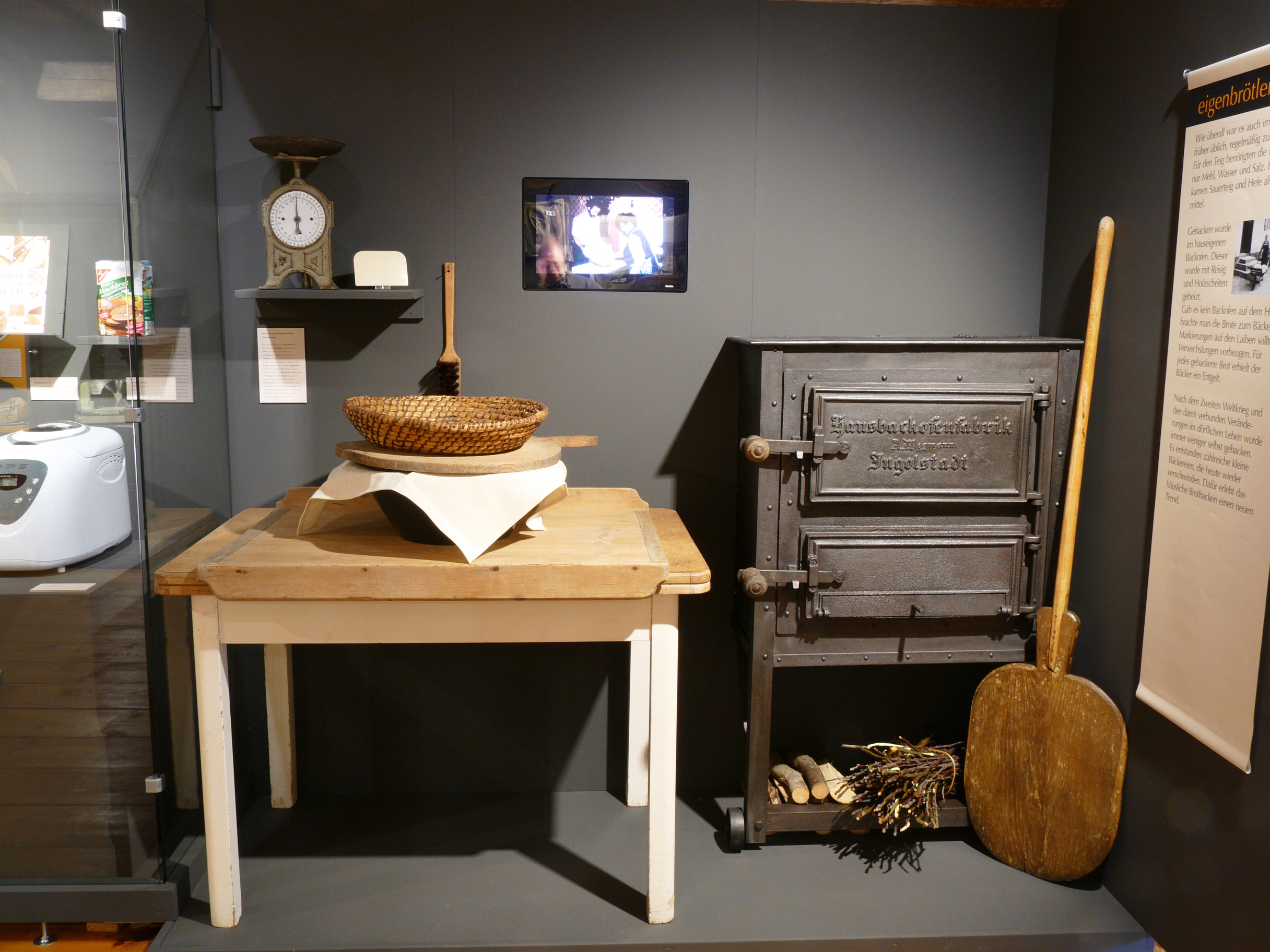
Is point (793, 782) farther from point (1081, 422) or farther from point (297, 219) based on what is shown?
point (297, 219)

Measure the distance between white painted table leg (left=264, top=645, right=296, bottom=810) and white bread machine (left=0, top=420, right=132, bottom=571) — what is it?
0.71 metres

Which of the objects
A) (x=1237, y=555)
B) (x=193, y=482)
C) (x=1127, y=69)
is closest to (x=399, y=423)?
(x=193, y=482)

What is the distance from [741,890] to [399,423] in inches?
55.8

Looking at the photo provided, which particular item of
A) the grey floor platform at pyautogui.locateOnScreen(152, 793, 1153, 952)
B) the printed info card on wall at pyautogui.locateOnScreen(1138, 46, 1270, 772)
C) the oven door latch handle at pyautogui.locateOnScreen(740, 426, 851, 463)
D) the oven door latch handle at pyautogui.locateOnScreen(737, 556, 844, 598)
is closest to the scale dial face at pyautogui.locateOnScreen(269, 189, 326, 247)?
the oven door latch handle at pyautogui.locateOnScreen(740, 426, 851, 463)

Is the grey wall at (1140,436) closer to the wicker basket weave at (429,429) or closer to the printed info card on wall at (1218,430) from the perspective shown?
the printed info card on wall at (1218,430)

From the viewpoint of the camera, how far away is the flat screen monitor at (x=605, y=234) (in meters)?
2.67

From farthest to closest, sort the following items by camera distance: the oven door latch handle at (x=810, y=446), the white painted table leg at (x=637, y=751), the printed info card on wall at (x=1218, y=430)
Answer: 1. the white painted table leg at (x=637, y=751)
2. the oven door latch handle at (x=810, y=446)
3. the printed info card on wall at (x=1218, y=430)

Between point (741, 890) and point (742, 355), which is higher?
point (742, 355)

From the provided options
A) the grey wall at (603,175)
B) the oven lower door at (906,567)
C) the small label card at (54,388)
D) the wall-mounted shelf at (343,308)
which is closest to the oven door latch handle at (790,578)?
the oven lower door at (906,567)

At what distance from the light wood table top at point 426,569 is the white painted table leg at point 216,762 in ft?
0.40

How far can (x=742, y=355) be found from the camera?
8.80ft

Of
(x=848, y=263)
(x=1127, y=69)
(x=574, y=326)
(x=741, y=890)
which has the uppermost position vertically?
(x=1127, y=69)

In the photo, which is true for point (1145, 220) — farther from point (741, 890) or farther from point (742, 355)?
point (741, 890)

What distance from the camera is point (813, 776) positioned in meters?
2.69
